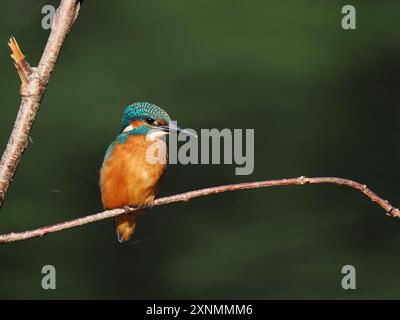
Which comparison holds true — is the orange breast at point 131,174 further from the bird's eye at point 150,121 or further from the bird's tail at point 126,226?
the bird's tail at point 126,226

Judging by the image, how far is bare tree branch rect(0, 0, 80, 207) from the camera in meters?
1.33

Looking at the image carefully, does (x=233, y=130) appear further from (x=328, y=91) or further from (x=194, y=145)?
(x=194, y=145)

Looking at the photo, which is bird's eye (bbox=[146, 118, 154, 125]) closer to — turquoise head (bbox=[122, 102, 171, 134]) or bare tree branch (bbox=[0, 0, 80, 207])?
turquoise head (bbox=[122, 102, 171, 134])

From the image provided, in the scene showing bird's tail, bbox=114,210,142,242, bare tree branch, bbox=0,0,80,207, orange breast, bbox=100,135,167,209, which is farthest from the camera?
bird's tail, bbox=114,210,142,242

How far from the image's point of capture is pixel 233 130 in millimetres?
5547

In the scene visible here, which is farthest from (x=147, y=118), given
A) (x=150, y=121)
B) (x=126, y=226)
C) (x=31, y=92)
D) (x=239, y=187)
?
(x=31, y=92)

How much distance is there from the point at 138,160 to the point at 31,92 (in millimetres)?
1167

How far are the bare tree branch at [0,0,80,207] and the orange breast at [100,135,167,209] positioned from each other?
1.07 meters

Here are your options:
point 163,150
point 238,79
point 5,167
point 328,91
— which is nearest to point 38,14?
point 238,79

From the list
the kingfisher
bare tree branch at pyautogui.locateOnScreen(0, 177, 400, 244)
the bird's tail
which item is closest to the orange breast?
the kingfisher

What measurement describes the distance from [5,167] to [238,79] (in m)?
4.71

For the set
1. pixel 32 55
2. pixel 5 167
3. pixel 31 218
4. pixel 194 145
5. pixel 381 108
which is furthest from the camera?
pixel 381 108

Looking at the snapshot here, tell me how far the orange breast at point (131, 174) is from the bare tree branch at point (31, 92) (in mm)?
1072

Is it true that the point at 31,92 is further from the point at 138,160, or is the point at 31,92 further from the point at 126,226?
the point at 126,226
